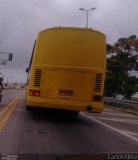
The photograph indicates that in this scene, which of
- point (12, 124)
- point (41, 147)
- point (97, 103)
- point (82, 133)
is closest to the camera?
point (41, 147)

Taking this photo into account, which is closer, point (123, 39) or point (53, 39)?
point (53, 39)

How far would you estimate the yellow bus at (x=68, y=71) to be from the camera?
17938 mm

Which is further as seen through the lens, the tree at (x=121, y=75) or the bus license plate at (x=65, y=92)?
the tree at (x=121, y=75)

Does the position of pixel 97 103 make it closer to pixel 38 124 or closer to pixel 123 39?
pixel 38 124

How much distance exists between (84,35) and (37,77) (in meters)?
2.45

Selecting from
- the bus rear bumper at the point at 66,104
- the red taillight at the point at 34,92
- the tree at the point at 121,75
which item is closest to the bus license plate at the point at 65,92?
the bus rear bumper at the point at 66,104

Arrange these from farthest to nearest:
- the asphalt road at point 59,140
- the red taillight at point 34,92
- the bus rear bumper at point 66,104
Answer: the red taillight at point 34,92 → the bus rear bumper at point 66,104 → the asphalt road at point 59,140

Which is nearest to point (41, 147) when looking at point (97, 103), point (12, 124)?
point (12, 124)

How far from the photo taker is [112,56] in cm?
5947

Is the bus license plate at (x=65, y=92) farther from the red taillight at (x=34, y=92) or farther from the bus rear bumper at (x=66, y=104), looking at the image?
the red taillight at (x=34, y=92)

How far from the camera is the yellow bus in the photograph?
58.9 feet

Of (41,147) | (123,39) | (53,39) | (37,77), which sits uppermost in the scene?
(123,39)

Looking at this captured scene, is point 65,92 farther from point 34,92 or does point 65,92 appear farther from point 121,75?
point 121,75

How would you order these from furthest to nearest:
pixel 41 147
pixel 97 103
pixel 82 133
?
1. pixel 97 103
2. pixel 82 133
3. pixel 41 147
